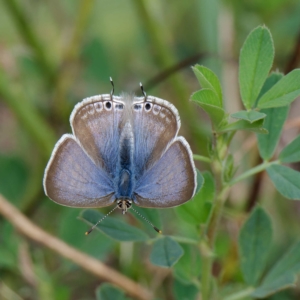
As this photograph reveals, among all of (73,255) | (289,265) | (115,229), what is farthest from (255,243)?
(73,255)

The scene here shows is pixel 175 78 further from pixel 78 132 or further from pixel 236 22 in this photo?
pixel 78 132

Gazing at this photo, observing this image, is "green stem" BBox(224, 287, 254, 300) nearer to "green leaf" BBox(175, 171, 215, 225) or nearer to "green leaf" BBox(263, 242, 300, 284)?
"green leaf" BBox(263, 242, 300, 284)

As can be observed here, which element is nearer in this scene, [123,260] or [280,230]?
[123,260]

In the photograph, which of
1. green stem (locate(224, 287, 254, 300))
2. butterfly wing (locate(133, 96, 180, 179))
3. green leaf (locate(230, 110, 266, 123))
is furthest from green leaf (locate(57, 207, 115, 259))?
green leaf (locate(230, 110, 266, 123))

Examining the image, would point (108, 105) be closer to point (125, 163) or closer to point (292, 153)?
point (125, 163)

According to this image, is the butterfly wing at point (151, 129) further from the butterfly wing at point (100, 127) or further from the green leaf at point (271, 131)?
the green leaf at point (271, 131)

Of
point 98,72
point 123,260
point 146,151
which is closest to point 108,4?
point 98,72

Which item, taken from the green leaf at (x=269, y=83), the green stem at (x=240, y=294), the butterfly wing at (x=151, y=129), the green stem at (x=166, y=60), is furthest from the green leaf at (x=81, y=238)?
the green leaf at (x=269, y=83)
